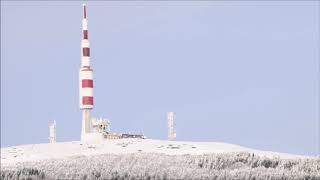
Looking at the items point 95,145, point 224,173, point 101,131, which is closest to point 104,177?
point 224,173

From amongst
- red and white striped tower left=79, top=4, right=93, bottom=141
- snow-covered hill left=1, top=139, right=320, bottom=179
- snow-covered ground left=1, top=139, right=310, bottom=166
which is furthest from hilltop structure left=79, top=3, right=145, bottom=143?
snow-covered hill left=1, top=139, right=320, bottom=179

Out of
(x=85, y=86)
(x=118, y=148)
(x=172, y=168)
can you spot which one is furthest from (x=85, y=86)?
(x=172, y=168)

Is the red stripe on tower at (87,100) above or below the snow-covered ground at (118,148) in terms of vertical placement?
above

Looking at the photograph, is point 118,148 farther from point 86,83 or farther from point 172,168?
point 172,168

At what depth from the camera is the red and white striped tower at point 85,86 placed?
62438mm

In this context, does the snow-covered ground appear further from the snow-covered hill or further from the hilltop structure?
the snow-covered hill

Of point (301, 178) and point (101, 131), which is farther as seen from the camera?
point (101, 131)

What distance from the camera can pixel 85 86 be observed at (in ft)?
205

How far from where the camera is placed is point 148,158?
24578 millimetres

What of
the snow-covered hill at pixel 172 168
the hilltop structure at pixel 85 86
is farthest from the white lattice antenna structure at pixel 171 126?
the snow-covered hill at pixel 172 168

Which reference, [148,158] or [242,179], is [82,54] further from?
[242,179]

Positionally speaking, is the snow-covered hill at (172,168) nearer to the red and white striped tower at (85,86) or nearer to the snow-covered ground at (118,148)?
the snow-covered ground at (118,148)

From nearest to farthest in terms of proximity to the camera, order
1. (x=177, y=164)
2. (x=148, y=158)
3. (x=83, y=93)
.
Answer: (x=177, y=164) < (x=148, y=158) < (x=83, y=93)

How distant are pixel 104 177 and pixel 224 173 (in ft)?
9.94
